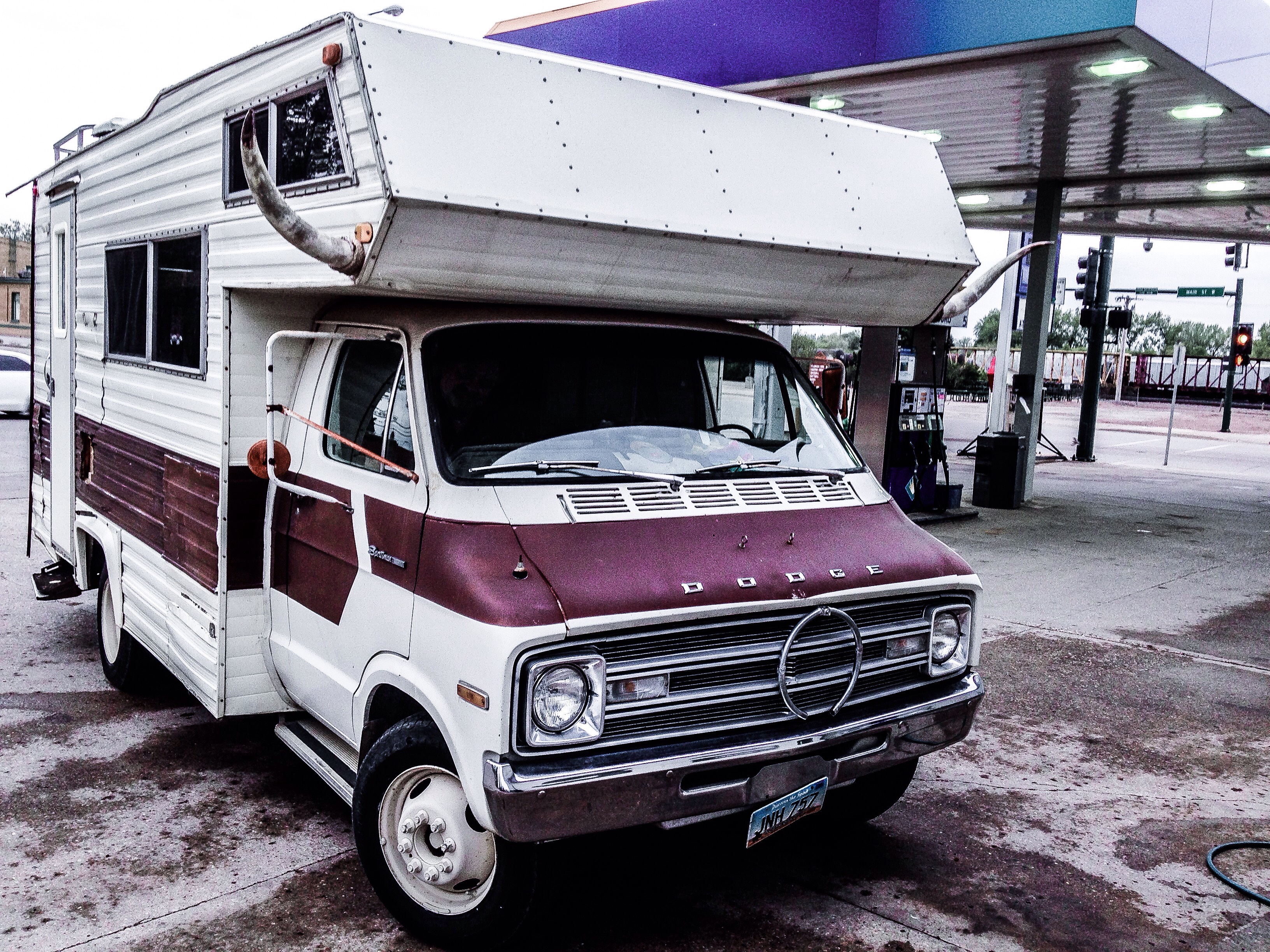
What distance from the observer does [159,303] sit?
5.46m

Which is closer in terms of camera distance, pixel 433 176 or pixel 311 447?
pixel 433 176

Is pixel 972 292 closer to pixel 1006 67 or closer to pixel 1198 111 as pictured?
pixel 1006 67

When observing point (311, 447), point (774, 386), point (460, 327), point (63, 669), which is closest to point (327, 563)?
point (311, 447)

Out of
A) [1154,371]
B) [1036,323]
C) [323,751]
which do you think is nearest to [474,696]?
[323,751]

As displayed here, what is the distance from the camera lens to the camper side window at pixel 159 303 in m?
5.02

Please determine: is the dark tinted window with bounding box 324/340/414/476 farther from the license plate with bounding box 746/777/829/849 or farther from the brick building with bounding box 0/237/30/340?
the brick building with bounding box 0/237/30/340

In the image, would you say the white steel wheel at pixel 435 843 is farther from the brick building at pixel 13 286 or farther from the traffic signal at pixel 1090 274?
the brick building at pixel 13 286

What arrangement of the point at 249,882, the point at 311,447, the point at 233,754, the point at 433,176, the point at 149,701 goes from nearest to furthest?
the point at 433,176 → the point at 249,882 → the point at 311,447 → the point at 233,754 → the point at 149,701

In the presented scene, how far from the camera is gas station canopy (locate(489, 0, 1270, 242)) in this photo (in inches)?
357

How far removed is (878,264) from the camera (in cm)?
483

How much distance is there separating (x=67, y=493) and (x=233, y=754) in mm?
2464

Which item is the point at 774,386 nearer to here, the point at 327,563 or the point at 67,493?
the point at 327,563

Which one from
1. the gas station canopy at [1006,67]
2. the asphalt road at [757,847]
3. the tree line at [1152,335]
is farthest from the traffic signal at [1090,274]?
the tree line at [1152,335]

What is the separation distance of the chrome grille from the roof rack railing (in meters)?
5.21
